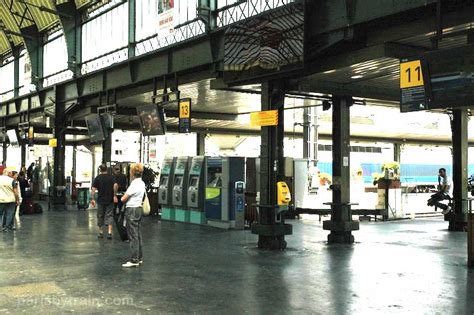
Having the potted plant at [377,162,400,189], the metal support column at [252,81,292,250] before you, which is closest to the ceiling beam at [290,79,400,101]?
the metal support column at [252,81,292,250]

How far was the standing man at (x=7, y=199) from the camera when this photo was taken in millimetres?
14375

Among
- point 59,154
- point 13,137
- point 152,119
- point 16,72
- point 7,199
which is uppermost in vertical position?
point 16,72

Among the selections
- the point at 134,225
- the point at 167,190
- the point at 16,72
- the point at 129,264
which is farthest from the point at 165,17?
the point at 16,72

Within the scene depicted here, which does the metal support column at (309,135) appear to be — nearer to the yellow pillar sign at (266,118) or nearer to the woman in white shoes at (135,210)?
the yellow pillar sign at (266,118)

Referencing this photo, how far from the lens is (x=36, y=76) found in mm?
26391

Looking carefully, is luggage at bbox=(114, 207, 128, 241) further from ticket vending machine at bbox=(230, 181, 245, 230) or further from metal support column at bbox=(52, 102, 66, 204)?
metal support column at bbox=(52, 102, 66, 204)

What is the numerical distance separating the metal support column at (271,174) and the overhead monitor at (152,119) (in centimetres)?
412

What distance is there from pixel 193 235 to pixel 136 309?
8.09 metres

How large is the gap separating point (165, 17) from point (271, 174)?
6.50 metres

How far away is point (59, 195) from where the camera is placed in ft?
79.8

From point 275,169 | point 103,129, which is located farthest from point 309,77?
point 103,129

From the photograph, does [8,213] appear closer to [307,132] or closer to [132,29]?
[132,29]

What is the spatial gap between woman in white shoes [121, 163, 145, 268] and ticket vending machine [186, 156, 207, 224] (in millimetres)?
8016

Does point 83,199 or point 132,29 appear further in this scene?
point 83,199
